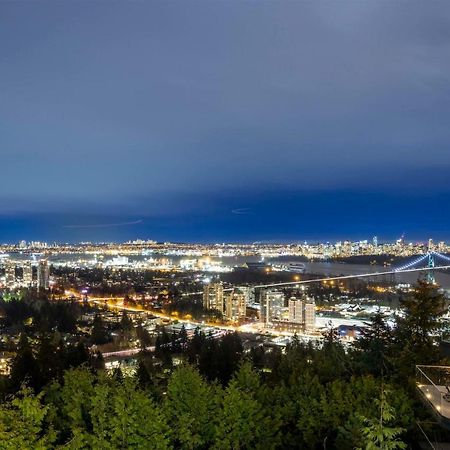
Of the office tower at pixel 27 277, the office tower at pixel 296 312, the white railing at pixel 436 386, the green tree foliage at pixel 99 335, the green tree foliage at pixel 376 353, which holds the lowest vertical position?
the green tree foliage at pixel 99 335

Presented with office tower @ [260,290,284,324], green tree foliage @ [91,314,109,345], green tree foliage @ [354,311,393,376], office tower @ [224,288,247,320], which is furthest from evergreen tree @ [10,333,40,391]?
office tower @ [224,288,247,320]

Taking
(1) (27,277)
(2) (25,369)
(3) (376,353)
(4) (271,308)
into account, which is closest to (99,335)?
(4) (271,308)

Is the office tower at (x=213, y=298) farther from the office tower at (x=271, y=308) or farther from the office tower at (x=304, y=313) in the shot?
the office tower at (x=304, y=313)

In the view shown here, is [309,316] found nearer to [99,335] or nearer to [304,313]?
[304,313]

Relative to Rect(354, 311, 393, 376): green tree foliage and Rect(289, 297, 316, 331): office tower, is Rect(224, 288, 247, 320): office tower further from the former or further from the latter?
Rect(354, 311, 393, 376): green tree foliage

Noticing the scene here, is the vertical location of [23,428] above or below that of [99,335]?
above

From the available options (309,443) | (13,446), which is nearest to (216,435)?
(309,443)

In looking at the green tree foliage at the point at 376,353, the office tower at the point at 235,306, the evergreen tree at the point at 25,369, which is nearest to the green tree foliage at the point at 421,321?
the green tree foliage at the point at 376,353
